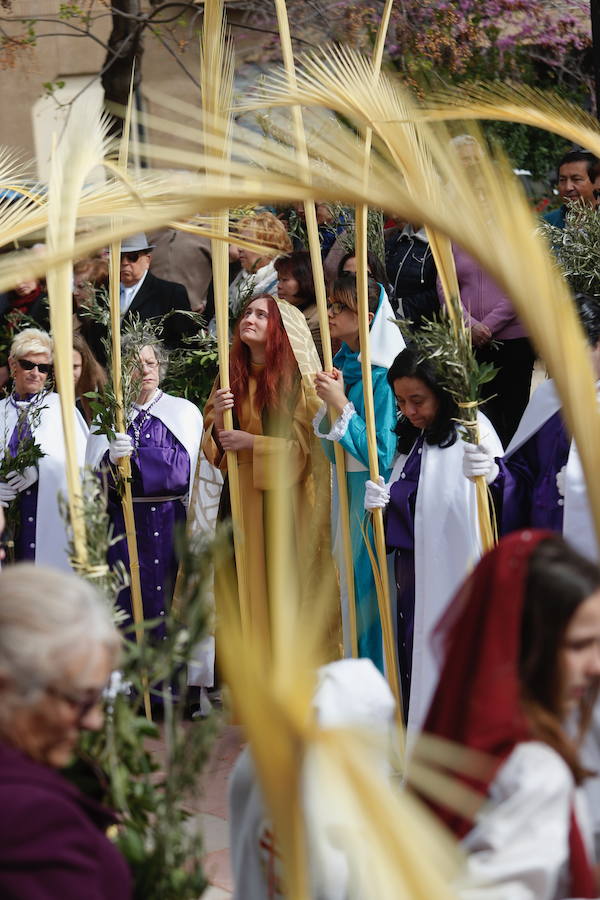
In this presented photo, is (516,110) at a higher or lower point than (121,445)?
higher

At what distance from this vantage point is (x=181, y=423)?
5.80 m

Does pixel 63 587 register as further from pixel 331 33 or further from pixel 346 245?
pixel 331 33

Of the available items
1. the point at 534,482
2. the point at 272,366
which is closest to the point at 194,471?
the point at 272,366

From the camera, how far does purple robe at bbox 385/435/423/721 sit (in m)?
4.63

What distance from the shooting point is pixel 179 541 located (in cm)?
204

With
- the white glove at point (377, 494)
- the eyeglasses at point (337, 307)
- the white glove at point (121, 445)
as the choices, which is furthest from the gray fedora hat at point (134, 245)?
the white glove at point (377, 494)

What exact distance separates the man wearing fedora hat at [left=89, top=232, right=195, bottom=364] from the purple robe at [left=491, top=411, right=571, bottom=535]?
2.85 m

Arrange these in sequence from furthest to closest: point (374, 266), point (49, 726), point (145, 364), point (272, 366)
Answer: point (374, 266), point (145, 364), point (272, 366), point (49, 726)

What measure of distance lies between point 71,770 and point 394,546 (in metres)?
2.51

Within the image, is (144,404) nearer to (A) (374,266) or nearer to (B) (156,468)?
(B) (156,468)

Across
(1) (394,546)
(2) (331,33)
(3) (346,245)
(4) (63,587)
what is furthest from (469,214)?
(2) (331,33)

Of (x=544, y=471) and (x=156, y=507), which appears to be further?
(x=156, y=507)

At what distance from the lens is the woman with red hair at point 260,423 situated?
5387 mm

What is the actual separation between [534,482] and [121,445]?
183 cm
